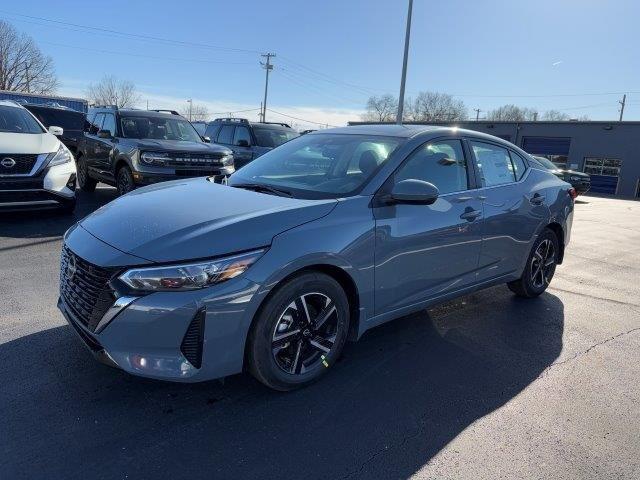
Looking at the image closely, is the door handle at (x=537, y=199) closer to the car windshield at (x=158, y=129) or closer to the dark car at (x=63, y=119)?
the car windshield at (x=158, y=129)

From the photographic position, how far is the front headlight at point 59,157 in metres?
7.61

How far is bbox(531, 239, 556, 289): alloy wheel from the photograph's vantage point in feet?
17.5

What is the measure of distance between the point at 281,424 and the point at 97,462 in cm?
96

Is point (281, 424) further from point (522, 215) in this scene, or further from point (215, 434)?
point (522, 215)

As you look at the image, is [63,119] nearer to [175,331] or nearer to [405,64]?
[405,64]

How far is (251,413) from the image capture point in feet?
9.82

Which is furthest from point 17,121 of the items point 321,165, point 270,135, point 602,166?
point 602,166

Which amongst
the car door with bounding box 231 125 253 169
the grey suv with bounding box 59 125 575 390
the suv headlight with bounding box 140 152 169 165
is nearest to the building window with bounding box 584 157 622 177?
the car door with bounding box 231 125 253 169

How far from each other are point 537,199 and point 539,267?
2.62 feet

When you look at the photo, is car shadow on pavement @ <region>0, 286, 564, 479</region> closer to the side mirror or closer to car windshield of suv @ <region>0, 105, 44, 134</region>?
the side mirror

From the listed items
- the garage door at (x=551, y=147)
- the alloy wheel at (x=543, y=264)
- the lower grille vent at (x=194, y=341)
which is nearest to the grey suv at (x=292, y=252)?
the lower grille vent at (x=194, y=341)

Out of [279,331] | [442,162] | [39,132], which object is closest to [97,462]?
[279,331]

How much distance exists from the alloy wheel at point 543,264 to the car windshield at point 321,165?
92.4 inches

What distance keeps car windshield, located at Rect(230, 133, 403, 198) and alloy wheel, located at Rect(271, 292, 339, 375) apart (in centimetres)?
78
